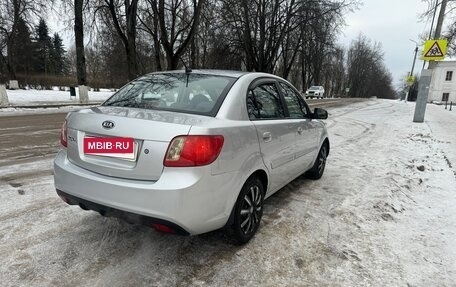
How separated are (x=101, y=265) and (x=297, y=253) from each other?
1752 millimetres

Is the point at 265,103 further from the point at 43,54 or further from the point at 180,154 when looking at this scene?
the point at 43,54

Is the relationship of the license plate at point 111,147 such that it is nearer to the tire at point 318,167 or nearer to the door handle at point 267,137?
the door handle at point 267,137

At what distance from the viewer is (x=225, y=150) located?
9.00 feet

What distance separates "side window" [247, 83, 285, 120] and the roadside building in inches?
2799

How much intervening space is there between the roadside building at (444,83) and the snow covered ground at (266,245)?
70.3 m

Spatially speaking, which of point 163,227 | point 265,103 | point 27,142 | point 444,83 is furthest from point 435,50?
point 444,83

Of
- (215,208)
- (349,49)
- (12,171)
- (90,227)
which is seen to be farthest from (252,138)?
(349,49)

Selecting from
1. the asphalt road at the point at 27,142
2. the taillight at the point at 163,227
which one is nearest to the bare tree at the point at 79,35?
the asphalt road at the point at 27,142

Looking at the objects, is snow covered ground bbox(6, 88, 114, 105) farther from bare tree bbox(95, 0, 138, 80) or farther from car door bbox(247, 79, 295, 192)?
car door bbox(247, 79, 295, 192)

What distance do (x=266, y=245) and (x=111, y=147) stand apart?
173 centimetres

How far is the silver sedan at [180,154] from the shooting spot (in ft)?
8.32

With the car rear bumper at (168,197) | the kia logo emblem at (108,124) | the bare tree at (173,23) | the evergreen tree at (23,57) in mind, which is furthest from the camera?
the evergreen tree at (23,57)

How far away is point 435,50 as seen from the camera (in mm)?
13617

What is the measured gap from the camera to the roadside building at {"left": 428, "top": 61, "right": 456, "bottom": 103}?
2499 inches
